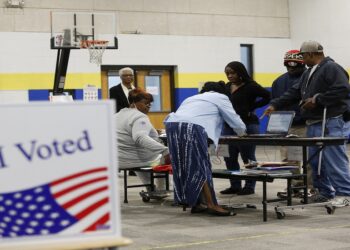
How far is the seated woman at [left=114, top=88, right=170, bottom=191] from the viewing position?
276 inches

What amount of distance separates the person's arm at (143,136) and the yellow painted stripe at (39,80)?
299 inches

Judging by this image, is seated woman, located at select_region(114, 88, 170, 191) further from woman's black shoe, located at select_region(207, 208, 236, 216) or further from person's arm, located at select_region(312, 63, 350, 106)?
person's arm, located at select_region(312, 63, 350, 106)

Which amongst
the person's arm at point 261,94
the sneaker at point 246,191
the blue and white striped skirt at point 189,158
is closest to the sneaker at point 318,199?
the blue and white striped skirt at point 189,158

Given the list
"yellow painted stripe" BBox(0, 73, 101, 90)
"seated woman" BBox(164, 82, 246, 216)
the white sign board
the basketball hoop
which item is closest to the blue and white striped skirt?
"seated woman" BBox(164, 82, 246, 216)

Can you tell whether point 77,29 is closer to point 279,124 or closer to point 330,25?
point 279,124

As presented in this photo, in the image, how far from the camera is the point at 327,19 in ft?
55.3

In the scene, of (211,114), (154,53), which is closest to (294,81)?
(211,114)

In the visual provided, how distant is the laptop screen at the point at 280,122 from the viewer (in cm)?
633

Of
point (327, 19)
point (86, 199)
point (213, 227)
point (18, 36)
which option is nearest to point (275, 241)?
point (213, 227)

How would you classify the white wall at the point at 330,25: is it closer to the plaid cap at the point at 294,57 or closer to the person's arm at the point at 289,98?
the plaid cap at the point at 294,57

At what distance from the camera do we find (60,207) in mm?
2500

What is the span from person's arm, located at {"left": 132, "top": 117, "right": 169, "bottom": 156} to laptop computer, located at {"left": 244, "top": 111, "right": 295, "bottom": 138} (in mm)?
990

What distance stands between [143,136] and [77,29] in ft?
18.7

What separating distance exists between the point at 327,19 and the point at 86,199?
15.0 meters
